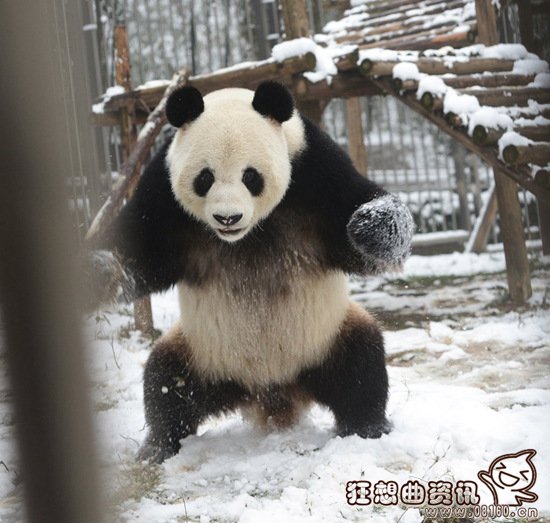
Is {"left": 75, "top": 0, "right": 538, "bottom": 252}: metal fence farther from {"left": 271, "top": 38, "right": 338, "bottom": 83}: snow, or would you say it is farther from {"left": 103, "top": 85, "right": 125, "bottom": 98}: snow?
{"left": 271, "top": 38, "right": 338, "bottom": 83}: snow

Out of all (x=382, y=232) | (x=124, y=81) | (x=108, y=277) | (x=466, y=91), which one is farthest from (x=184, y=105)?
(x=124, y=81)

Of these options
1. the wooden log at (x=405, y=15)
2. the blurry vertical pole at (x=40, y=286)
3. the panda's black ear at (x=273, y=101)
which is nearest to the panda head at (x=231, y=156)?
the panda's black ear at (x=273, y=101)

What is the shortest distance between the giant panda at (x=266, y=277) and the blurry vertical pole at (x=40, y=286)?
2159 millimetres

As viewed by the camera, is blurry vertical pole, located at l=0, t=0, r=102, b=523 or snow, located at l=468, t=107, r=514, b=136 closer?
blurry vertical pole, located at l=0, t=0, r=102, b=523

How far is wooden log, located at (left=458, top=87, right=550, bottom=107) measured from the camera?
5.69 m

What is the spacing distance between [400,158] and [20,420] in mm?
10219

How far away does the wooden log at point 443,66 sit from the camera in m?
Result: 5.77

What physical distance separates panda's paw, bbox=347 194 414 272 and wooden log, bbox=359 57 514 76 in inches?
113

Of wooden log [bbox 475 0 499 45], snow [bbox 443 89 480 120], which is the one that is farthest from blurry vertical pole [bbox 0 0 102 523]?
wooden log [bbox 475 0 499 45]

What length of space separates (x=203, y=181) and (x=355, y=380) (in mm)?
1114

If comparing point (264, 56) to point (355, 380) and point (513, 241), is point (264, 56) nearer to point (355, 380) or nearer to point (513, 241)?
point (513, 241)

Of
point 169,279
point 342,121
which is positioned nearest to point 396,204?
point 169,279

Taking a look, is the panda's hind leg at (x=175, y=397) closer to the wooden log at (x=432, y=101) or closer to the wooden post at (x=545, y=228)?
the wooden log at (x=432, y=101)

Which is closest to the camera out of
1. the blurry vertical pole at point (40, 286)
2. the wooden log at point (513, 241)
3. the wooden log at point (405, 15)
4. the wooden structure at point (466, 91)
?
the blurry vertical pole at point (40, 286)
